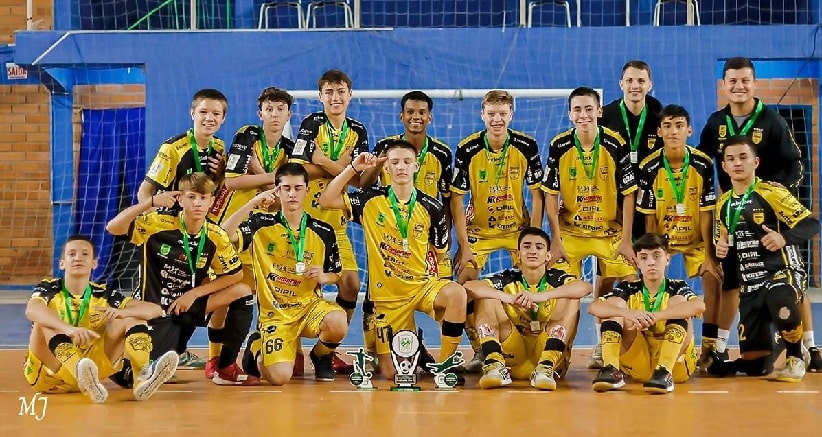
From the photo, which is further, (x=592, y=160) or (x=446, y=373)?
(x=592, y=160)

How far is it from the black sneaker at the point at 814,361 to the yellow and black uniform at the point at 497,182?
1978 mm

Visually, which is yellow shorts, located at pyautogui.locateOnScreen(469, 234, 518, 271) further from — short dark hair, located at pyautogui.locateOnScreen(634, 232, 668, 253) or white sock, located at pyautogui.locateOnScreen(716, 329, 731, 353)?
white sock, located at pyautogui.locateOnScreen(716, 329, 731, 353)

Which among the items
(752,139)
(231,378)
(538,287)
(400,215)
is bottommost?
(231,378)

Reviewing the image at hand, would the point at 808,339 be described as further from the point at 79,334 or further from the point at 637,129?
the point at 79,334

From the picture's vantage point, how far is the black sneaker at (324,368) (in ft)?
20.2

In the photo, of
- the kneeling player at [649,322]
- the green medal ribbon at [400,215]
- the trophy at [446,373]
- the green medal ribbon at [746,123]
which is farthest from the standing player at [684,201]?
the trophy at [446,373]

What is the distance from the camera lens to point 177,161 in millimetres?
6555

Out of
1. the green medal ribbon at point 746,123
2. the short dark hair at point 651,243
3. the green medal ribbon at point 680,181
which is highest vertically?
the green medal ribbon at point 746,123

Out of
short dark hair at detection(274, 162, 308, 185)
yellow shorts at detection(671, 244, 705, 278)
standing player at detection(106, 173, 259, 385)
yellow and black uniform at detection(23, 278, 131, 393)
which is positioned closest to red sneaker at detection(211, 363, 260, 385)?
standing player at detection(106, 173, 259, 385)

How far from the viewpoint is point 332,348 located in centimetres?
616

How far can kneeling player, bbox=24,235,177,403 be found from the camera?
5.41 meters

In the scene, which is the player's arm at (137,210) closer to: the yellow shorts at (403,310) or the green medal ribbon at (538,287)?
the yellow shorts at (403,310)

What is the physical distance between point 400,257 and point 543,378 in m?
1.15

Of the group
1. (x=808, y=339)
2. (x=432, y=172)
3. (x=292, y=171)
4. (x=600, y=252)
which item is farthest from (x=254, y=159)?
(x=808, y=339)
